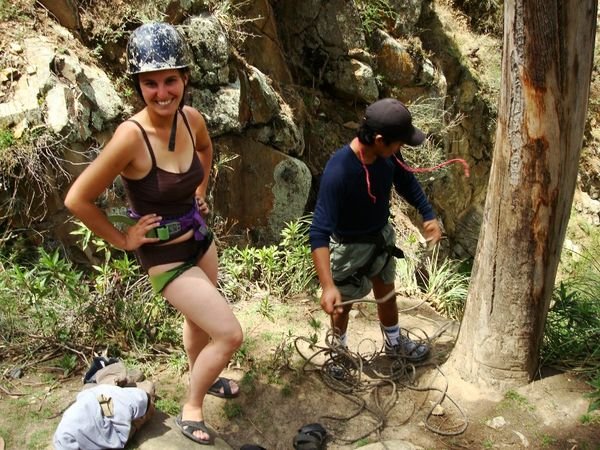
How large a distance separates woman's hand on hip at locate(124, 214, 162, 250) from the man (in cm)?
97

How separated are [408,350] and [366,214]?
3.89 feet

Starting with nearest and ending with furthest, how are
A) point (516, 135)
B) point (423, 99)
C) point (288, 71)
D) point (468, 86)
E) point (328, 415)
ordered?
point (516, 135) < point (328, 415) < point (288, 71) < point (423, 99) < point (468, 86)

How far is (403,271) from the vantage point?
19.1ft

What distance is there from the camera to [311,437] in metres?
3.12

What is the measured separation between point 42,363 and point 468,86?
343 inches

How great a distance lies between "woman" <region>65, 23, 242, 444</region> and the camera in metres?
2.45

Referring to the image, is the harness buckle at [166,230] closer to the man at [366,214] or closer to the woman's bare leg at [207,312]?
the woman's bare leg at [207,312]

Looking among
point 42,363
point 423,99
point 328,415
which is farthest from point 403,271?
point 423,99

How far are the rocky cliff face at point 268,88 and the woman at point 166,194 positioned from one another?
206 centimetres

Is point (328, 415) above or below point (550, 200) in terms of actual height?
below

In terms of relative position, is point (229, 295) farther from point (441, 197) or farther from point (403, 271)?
point (441, 197)

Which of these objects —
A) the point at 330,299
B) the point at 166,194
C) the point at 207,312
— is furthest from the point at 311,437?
the point at 166,194

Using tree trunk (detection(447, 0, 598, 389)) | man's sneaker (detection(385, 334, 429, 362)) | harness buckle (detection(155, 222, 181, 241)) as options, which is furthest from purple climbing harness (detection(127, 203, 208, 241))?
man's sneaker (detection(385, 334, 429, 362))

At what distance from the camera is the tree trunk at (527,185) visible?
272 centimetres
